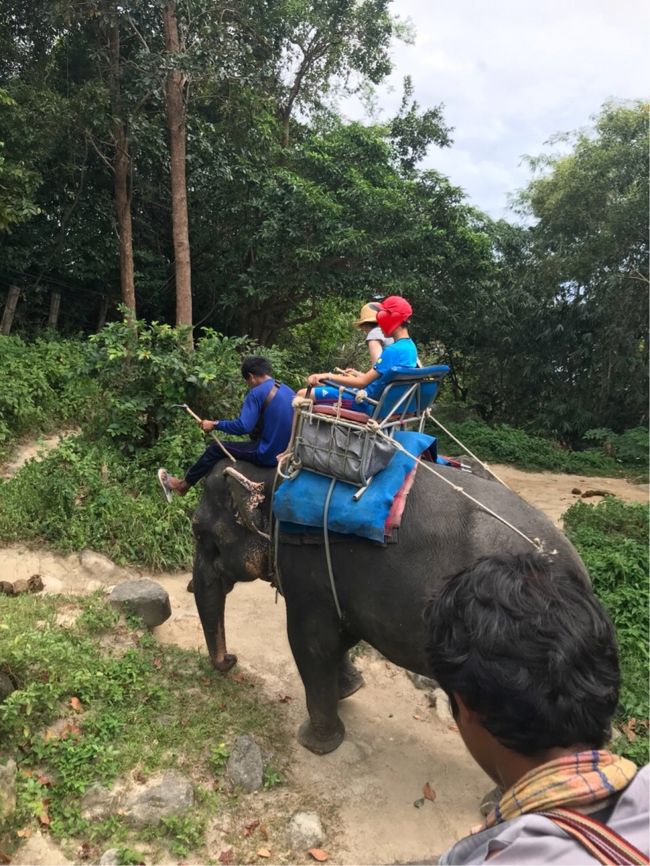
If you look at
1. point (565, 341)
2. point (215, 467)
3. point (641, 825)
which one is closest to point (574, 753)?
point (641, 825)

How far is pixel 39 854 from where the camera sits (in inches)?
107

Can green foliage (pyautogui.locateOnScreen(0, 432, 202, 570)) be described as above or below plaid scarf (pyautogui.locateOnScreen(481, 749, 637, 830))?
below

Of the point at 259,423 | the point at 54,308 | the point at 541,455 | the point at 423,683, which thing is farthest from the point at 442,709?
the point at 54,308

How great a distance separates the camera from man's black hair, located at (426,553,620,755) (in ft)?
3.40

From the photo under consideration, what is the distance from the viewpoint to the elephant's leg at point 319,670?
324 cm

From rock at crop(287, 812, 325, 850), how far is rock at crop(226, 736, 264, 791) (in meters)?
0.29

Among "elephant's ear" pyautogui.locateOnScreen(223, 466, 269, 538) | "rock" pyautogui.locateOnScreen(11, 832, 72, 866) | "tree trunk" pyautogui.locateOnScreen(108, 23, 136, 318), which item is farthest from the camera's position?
"tree trunk" pyautogui.locateOnScreen(108, 23, 136, 318)

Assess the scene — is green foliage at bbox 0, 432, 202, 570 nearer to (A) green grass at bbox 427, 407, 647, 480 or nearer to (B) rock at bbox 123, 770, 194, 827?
(B) rock at bbox 123, 770, 194, 827

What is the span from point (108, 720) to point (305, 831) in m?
1.26

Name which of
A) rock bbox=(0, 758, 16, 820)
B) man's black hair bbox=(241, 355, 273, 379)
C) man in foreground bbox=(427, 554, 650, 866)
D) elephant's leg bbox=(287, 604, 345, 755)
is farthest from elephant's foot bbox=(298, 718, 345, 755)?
man in foreground bbox=(427, 554, 650, 866)

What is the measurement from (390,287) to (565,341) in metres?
5.63

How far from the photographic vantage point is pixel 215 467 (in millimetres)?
3922

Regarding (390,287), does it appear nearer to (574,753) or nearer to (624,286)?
(624,286)

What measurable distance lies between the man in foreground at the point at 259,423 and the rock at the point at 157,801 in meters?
1.78
